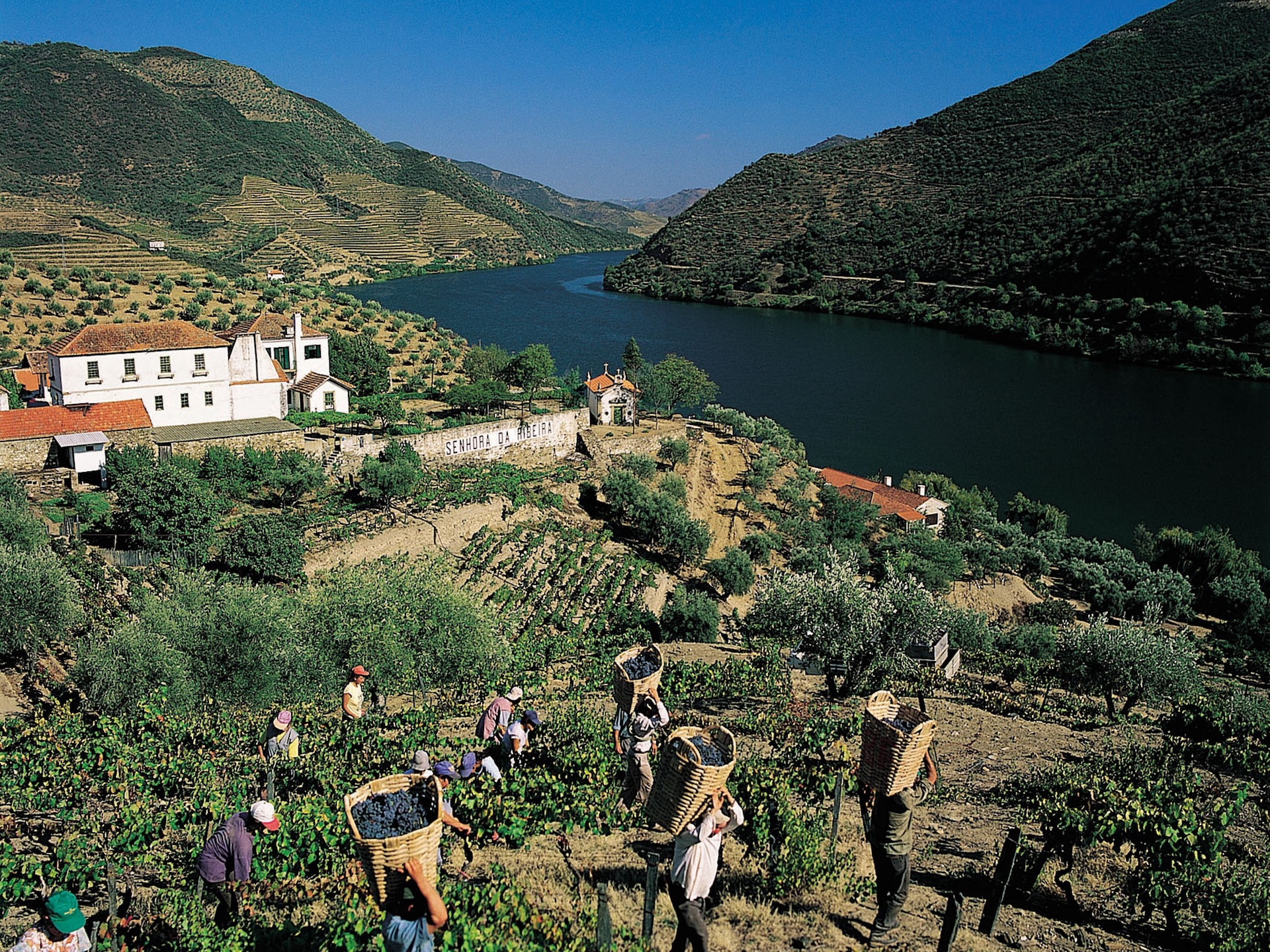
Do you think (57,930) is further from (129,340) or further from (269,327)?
(269,327)

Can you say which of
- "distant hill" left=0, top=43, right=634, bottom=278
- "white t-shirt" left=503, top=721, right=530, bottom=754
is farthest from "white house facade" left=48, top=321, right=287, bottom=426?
"distant hill" left=0, top=43, right=634, bottom=278

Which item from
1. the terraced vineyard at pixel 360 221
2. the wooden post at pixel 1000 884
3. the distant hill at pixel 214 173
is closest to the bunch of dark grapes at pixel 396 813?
the wooden post at pixel 1000 884

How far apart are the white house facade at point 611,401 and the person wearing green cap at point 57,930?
91.0ft

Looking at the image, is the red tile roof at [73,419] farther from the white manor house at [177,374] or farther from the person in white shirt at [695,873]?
the person in white shirt at [695,873]

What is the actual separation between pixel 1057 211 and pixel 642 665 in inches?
3691

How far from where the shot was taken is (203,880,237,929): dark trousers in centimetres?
623

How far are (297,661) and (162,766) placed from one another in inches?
143

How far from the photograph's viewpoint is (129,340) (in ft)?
82.0

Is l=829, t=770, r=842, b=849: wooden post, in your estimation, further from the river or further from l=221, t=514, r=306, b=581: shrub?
the river

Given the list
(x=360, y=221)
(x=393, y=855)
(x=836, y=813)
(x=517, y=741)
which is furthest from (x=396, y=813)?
(x=360, y=221)

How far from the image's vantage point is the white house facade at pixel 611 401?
3259 cm

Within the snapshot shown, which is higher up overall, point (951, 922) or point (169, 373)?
point (169, 373)

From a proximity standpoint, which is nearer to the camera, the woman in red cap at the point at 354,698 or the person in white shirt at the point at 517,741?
the person in white shirt at the point at 517,741

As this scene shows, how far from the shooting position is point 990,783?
9.25 m
